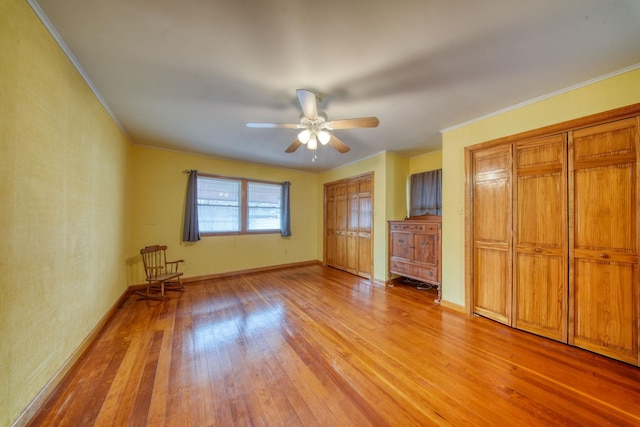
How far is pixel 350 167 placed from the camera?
4895 millimetres

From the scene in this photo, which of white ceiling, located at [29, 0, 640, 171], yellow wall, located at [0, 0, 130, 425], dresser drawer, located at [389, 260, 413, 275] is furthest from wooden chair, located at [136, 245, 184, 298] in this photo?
dresser drawer, located at [389, 260, 413, 275]

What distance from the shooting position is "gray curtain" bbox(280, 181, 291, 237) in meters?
5.25

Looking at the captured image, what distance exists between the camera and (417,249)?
3586 mm

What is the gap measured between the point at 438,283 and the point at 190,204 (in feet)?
14.8

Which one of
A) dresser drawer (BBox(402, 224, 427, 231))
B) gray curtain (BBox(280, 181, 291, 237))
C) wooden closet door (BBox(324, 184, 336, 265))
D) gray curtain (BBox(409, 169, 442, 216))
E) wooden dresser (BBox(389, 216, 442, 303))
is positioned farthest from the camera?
wooden closet door (BBox(324, 184, 336, 265))

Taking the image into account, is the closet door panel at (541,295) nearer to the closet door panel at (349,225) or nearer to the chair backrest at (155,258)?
the closet door panel at (349,225)

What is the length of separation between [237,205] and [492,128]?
4.54 m

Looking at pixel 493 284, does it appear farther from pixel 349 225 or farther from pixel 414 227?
pixel 349 225

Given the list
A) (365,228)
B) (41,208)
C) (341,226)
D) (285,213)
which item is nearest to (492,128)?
(365,228)

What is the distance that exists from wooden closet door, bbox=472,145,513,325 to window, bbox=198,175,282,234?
3.97 m

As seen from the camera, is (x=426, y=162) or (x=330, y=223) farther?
(x=330, y=223)

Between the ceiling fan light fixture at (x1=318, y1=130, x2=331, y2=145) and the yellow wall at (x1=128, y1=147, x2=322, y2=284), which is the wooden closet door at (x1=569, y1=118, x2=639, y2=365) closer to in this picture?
the ceiling fan light fixture at (x1=318, y1=130, x2=331, y2=145)

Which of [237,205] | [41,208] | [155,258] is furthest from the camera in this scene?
[237,205]

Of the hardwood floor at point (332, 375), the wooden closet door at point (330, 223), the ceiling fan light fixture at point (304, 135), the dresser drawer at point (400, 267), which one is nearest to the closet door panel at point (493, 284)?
the hardwood floor at point (332, 375)
